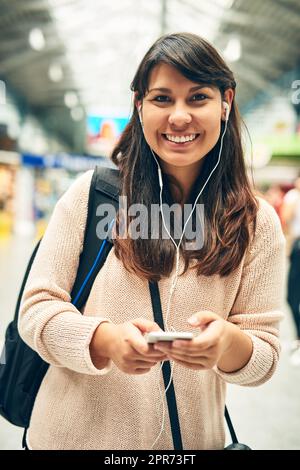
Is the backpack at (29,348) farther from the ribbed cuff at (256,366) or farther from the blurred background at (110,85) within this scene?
the blurred background at (110,85)

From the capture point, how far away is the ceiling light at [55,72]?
16122mm

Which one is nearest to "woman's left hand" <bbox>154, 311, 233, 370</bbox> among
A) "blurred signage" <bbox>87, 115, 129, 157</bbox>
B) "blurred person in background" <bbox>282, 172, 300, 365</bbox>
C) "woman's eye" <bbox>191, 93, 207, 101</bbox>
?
"woman's eye" <bbox>191, 93, 207, 101</bbox>

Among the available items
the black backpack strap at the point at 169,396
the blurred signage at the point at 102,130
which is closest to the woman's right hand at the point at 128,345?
the black backpack strap at the point at 169,396

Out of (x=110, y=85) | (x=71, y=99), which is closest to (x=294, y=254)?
(x=110, y=85)

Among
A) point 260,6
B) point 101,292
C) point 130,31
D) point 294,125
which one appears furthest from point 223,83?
point 130,31

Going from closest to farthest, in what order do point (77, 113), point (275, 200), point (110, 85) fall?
1. point (275, 200)
2. point (110, 85)
3. point (77, 113)

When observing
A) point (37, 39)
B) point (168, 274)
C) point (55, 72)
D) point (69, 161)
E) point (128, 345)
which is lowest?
point (128, 345)

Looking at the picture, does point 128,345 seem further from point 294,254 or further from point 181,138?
point 294,254

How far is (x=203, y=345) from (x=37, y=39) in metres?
13.6

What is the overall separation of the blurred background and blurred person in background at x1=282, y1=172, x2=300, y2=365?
0.04 ft

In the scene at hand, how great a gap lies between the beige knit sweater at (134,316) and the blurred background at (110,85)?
1950 millimetres

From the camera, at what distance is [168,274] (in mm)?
923

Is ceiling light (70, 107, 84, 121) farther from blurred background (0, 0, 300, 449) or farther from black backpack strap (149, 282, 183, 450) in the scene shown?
black backpack strap (149, 282, 183, 450)

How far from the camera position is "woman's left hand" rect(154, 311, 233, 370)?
0.70m
